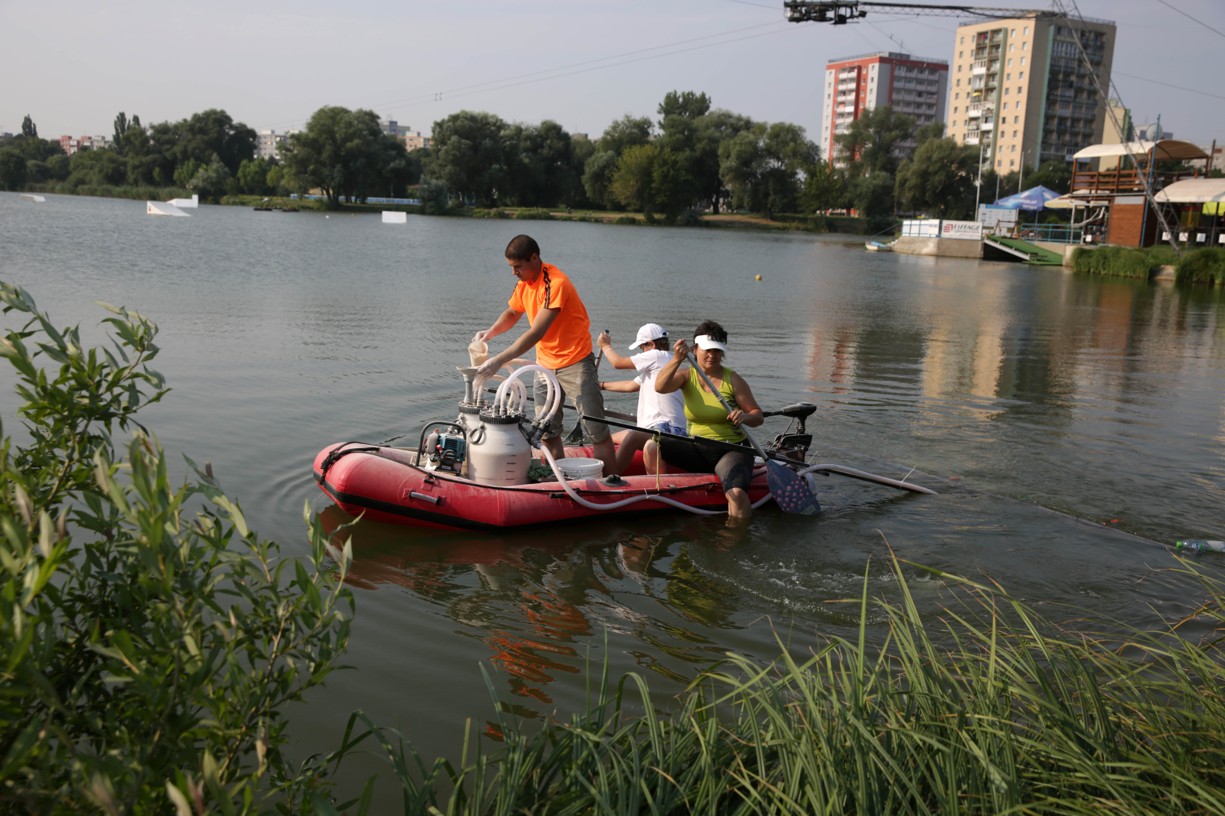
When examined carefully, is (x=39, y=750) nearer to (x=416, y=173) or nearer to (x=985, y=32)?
(x=416, y=173)

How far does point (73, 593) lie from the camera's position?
2.47 m

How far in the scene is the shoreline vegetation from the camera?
2.01m

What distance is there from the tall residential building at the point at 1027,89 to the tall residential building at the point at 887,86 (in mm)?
30958

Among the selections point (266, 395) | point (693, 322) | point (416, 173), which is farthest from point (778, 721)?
point (416, 173)

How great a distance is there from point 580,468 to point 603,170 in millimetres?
81882

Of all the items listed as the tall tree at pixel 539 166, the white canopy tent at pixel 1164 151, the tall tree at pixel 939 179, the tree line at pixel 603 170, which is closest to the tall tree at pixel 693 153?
the tree line at pixel 603 170

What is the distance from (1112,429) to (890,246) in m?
49.8

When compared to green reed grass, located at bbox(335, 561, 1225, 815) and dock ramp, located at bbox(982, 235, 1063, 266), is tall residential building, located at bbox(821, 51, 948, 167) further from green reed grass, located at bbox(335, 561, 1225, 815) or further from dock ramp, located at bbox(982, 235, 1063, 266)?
green reed grass, located at bbox(335, 561, 1225, 815)

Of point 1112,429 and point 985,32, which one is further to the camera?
point 985,32

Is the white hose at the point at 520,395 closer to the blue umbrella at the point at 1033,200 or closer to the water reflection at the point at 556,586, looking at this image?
the water reflection at the point at 556,586

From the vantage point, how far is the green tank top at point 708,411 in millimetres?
7871

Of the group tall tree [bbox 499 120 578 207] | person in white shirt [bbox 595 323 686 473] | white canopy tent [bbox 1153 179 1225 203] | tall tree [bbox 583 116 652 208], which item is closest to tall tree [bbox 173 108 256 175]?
tall tree [bbox 499 120 578 207]

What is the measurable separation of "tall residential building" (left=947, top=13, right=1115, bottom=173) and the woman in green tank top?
120 metres

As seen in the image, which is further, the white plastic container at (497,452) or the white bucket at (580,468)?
the white bucket at (580,468)
